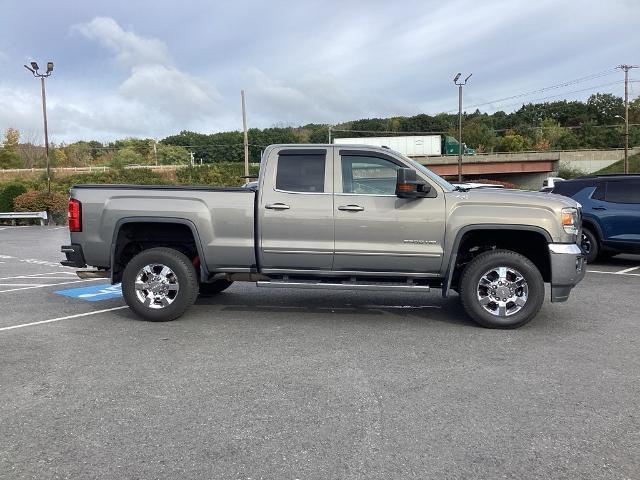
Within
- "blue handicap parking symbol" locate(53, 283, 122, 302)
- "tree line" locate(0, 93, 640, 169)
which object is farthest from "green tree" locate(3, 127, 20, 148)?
"blue handicap parking symbol" locate(53, 283, 122, 302)

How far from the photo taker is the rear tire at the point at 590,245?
1084 cm

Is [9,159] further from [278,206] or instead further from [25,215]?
[278,206]

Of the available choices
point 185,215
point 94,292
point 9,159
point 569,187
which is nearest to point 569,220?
point 185,215

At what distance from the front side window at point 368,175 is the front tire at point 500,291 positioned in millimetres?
1330

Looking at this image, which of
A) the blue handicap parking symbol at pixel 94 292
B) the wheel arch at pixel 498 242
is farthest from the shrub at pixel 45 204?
the wheel arch at pixel 498 242

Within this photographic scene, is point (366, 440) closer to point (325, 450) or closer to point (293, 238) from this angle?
point (325, 450)

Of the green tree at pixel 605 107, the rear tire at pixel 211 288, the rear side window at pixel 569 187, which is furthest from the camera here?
the green tree at pixel 605 107

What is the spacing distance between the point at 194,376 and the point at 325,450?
1.68 metres

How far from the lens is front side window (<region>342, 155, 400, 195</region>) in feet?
19.7

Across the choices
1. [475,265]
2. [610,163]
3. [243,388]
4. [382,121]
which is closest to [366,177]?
[475,265]

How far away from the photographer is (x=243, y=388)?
412 centimetres

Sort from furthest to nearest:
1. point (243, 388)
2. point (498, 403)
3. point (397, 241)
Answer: point (397, 241) → point (243, 388) → point (498, 403)

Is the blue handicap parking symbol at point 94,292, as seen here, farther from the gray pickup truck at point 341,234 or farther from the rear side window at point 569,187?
the rear side window at point 569,187

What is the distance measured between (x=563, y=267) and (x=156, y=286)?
4692 mm
